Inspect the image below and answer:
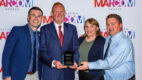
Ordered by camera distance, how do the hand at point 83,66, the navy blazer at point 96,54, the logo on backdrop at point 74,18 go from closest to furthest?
1. the hand at point 83,66
2. the navy blazer at point 96,54
3. the logo on backdrop at point 74,18

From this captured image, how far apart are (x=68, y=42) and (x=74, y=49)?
0.15 m

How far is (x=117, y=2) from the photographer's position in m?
3.56

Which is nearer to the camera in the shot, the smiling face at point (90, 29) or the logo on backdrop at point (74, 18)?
the smiling face at point (90, 29)

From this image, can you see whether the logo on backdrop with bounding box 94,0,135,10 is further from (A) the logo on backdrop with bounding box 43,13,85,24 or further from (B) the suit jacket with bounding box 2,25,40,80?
(B) the suit jacket with bounding box 2,25,40,80

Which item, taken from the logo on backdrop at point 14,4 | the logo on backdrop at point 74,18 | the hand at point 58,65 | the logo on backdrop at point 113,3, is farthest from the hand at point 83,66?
the logo on backdrop at point 14,4

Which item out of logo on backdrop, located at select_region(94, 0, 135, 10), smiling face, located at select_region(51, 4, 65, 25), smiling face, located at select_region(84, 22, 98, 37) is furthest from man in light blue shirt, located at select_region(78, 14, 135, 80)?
logo on backdrop, located at select_region(94, 0, 135, 10)

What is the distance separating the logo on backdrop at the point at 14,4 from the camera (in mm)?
3236

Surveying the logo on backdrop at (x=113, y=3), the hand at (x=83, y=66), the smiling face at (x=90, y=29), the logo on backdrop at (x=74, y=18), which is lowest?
the hand at (x=83, y=66)

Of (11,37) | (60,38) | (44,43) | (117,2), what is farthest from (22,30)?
(117,2)

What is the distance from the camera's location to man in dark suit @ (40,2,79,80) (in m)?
2.70

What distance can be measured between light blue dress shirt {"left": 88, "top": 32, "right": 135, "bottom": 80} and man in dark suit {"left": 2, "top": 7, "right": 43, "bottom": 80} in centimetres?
82

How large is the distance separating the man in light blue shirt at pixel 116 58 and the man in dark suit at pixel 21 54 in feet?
2.32

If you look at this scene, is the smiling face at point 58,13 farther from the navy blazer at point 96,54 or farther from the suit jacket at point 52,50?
the navy blazer at point 96,54

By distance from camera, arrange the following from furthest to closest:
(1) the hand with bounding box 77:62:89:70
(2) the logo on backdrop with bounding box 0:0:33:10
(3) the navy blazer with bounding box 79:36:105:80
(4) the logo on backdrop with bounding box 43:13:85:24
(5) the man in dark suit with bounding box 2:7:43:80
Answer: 1. (4) the logo on backdrop with bounding box 43:13:85:24
2. (2) the logo on backdrop with bounding box 0:0:33:10
3. (3) the navy blazer with bounding box 79:36:105:80
4. (1) the hand with bounding box 77:62:89:70
5. (5) the man in dark suit with bounding box 2:7:43:80
